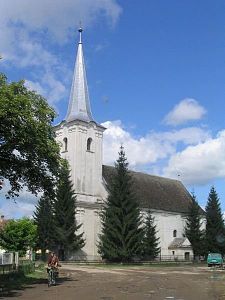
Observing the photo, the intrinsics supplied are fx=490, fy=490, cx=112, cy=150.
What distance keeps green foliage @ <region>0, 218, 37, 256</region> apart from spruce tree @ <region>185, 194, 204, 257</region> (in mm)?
31189

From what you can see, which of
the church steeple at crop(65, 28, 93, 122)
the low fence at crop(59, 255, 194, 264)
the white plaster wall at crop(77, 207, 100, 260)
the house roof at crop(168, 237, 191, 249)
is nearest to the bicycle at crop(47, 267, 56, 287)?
the low fence at crop(59, 255, 194, 264)

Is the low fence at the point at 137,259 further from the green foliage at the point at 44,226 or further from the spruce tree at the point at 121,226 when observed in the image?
the green foliage at the point at 44,226

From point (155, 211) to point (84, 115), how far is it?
21.2m

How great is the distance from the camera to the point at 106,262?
62562mm

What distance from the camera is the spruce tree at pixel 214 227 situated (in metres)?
81.8

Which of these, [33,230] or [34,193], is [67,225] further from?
[34,193]

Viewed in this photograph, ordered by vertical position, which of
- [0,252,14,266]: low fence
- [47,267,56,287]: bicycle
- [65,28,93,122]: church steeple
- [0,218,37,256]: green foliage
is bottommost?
[47,267,56,287]: bicycle

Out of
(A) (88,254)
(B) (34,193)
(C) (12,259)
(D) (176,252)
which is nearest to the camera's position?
(B) (34,193)

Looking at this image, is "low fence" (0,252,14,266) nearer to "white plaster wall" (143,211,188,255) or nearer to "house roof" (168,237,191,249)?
"white plaster wall" (143,211,188,255)

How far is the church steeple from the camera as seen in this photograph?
80250mm

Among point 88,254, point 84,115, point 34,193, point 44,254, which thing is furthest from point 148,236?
point 34,193

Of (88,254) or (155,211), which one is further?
(155,211)

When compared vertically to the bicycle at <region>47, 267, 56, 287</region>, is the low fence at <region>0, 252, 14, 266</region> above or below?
above

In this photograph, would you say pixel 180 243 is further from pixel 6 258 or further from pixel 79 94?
pixel 6 258
